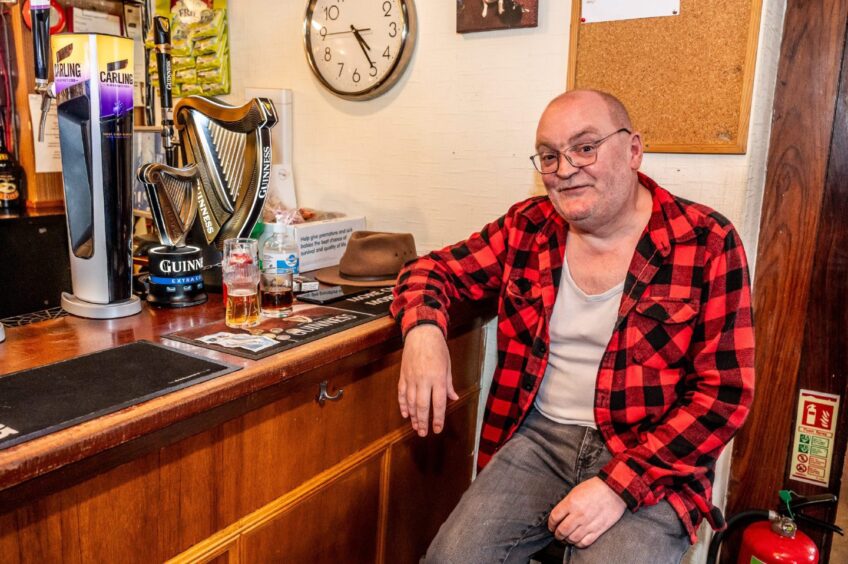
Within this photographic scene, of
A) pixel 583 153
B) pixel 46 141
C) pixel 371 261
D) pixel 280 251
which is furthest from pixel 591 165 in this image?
pixel 46 141

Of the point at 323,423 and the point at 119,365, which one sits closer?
the point at 119,365

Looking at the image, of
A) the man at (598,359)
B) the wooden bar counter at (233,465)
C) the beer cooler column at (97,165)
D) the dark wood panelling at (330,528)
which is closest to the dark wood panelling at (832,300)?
the man at (598,359)

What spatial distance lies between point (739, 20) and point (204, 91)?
1.83 m

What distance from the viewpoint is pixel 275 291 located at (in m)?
1.48

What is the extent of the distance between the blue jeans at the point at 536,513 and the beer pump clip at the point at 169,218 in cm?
79

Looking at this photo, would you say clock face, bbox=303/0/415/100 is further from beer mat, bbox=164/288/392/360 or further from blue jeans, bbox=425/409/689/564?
blue jeans, bbox=425/409/689/564

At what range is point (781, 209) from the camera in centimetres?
173

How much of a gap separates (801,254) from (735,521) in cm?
74

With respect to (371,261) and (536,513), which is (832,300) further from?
(371,261)

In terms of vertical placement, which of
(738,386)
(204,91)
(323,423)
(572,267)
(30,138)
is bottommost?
(323,423)

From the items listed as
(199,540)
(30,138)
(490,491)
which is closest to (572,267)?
(490,491)

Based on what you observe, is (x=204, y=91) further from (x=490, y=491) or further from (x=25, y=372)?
(x=490, y=491)

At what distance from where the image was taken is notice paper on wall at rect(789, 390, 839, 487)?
1.80 metres

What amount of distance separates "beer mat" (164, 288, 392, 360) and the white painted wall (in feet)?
1.97
